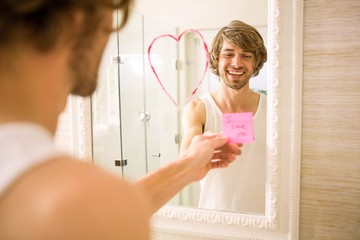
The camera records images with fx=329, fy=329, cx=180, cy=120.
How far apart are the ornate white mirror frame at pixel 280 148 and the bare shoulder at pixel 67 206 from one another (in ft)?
2.19

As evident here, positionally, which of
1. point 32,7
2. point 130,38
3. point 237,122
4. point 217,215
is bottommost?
point 217,215

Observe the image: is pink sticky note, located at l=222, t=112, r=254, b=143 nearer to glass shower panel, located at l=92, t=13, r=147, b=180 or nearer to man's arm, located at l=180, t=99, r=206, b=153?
man's arm, located at l=180, t=99, r=206, b=153

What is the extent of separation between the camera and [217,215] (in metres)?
0.97

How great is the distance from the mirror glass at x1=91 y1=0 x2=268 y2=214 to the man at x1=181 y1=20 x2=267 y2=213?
24mm

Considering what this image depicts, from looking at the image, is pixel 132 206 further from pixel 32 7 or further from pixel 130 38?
pixel 130 38

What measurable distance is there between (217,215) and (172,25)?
0.58 m

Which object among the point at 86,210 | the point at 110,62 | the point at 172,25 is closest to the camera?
the point at 86,210

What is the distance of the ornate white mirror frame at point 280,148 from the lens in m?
0.85

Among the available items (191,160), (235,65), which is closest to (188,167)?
(191,160)

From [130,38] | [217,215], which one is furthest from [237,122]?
[130,38]

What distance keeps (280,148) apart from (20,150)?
2.42ft

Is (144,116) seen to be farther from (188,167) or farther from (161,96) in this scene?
(188,167)

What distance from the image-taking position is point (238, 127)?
933mm

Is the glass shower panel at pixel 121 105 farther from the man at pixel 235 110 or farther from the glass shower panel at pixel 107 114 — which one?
the man at pixel 235 110
